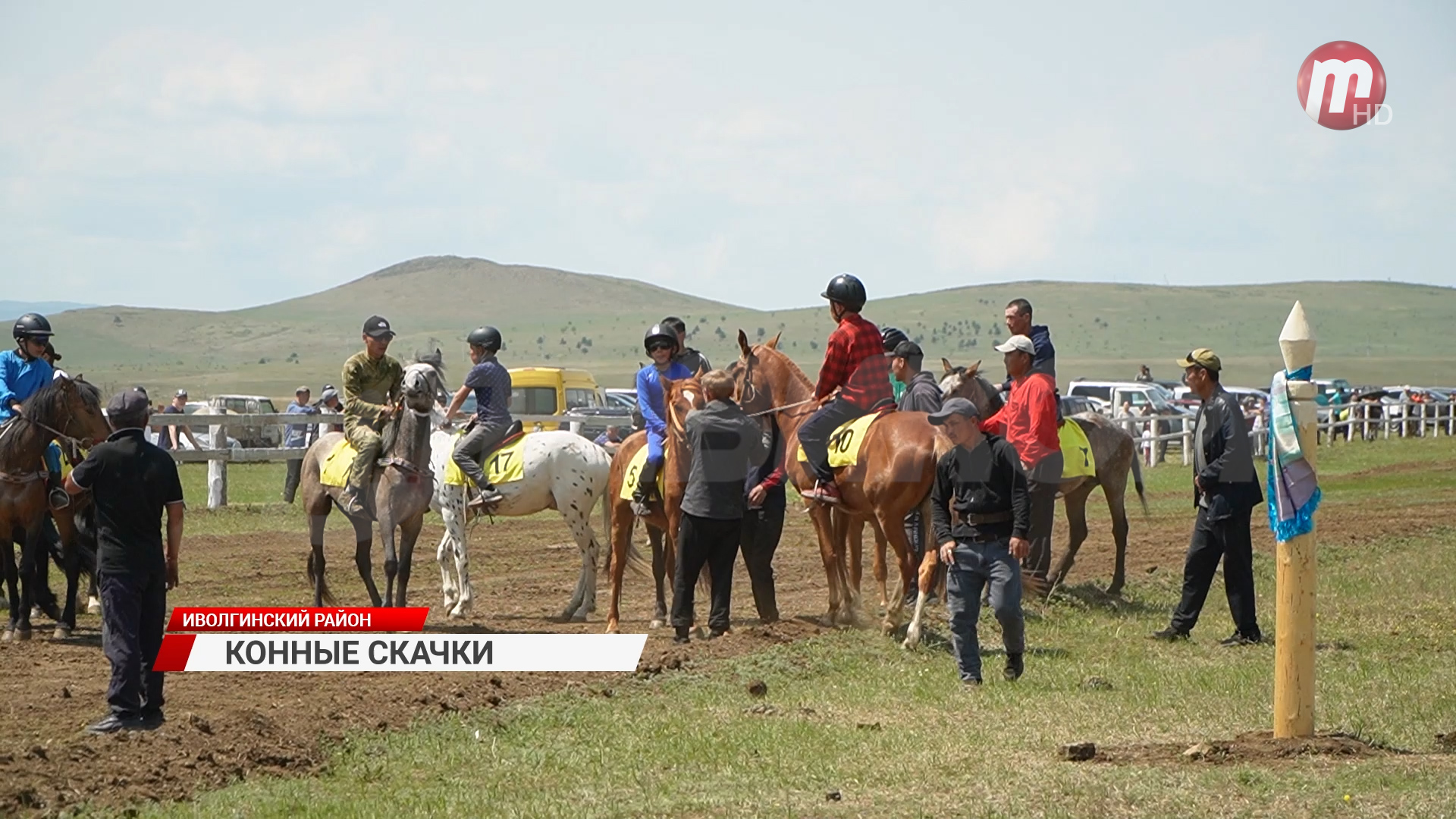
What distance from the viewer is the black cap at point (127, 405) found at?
9.23 metres

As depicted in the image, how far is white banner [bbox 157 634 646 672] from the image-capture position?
11.1 meters

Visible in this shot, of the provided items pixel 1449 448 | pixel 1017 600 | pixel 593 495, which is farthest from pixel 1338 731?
pixel 1449 448

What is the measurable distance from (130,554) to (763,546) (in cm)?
529

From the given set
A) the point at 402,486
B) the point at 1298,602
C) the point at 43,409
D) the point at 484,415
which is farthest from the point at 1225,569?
the point at 43,409

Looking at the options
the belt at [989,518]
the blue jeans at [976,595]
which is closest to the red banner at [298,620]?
the blue jeans at [976,595]

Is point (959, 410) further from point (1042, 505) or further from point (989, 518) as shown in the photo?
point (1042, 505)

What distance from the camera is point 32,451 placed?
12695mm

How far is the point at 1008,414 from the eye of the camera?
13094mm

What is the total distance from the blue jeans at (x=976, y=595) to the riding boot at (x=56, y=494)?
7023mm

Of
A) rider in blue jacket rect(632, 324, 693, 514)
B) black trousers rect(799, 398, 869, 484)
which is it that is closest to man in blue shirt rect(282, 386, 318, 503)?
rider in blue jacket rect(632, 324, 693, 514)

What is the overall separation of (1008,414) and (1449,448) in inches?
1242

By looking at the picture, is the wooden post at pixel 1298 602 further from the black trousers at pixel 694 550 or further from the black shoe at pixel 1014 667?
the black trousers at pixel 694 550

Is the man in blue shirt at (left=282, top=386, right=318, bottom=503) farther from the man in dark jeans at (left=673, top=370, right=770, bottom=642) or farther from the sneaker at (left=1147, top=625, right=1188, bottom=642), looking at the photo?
the sneaker at (left=1147, top=625, right=1188, bottom=642)

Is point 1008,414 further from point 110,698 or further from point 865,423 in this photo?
point 110,698
